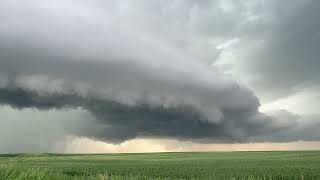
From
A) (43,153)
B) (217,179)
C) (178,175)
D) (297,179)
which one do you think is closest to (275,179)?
(297,179)

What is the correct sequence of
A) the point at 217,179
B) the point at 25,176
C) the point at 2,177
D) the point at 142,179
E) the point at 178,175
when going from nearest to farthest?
1. the point at 2,177
2. the point at 25,176
3. the point at 142,179
4. the point at 217,179
5. the point at 178,175

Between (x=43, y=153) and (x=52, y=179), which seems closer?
(x=52, y=179)

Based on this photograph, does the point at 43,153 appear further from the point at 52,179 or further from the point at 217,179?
the point at 52,179

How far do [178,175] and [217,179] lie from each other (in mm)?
8856

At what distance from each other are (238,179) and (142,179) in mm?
9394

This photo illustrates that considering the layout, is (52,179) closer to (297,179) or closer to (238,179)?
(238,179)

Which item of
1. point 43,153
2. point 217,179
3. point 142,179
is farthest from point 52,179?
point 43,153

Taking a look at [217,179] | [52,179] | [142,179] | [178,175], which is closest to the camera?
[52,179]

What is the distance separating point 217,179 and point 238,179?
2352 mm

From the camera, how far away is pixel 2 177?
51.0 feet

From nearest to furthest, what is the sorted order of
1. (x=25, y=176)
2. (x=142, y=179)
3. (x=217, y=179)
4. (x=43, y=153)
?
(x=25, y=176) < (x=142, y=179) < (x=217, y=179) < (x=43, y=153)

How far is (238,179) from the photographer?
40406 mm

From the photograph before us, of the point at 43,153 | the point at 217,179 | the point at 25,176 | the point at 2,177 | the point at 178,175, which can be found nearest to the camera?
the point at 2,177

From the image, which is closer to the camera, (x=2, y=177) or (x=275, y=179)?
(x=2, y=177)
